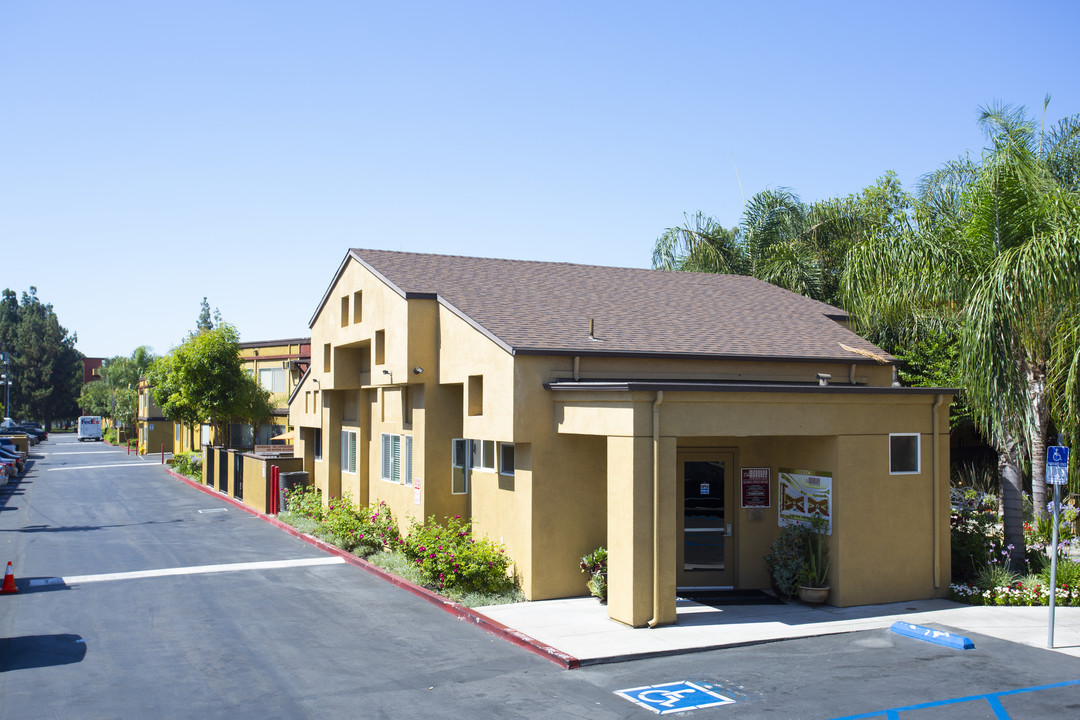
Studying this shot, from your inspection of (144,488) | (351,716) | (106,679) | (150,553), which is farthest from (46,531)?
(351,716)

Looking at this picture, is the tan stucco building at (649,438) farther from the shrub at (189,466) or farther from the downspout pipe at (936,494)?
the shrub at (189,466)

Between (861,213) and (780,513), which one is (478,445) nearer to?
(780,513)

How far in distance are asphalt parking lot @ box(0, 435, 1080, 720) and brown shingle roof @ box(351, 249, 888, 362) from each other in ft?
18.1

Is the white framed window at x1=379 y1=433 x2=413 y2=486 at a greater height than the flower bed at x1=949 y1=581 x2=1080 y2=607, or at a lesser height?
greater

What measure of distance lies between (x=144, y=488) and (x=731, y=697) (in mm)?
33689

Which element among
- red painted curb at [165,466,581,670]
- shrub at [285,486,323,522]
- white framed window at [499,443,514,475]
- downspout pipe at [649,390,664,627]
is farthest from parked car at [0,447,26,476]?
downspout pipe at [649,390,664,627]

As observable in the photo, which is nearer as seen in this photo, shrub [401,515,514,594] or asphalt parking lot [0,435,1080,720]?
asphalt parking lot [0,435,1080,720]

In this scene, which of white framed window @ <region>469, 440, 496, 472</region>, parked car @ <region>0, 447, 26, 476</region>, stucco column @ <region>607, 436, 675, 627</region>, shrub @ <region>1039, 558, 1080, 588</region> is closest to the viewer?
stucco column @ <region>607, 436, 675, 627</region>

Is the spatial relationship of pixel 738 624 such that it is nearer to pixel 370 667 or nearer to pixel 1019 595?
pixel 1019 595

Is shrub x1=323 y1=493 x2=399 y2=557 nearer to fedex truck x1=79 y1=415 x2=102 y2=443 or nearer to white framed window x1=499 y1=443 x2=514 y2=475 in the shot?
white framed window x1=499 y1=443 x2=514 y2=475

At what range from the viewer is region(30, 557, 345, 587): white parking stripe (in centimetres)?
1745

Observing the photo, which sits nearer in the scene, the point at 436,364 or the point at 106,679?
the point at 106,679

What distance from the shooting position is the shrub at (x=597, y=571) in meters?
14.5

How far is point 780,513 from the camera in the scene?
15.8m
